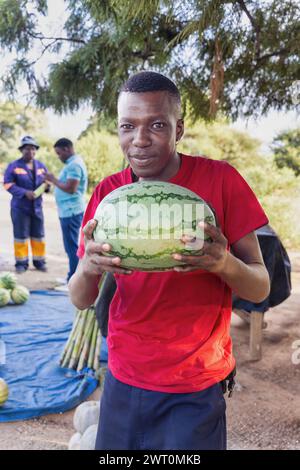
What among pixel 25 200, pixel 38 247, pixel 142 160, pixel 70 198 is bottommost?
pixel 38 247

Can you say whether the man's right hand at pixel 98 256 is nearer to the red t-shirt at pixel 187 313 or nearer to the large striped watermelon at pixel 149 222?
the large striped watermelon at pixel 149 222

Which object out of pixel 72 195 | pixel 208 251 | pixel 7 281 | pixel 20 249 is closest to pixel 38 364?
pixel 7 281

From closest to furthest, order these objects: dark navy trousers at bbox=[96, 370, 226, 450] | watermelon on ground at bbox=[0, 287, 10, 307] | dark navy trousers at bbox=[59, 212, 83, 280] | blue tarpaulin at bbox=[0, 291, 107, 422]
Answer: dark navy trousers at bbox=[96, 370, 226, 450] → blue tarpaulin at bbox=[0, 291, 107, 422] → watermelon on ground at bbox=[0, 287, 10, 307] → dark navy trousers at bbox=[59, 212, 83, 280]

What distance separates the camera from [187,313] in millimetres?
1590

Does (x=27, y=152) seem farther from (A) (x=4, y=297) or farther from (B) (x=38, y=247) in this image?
(A) (x=4, y=297)

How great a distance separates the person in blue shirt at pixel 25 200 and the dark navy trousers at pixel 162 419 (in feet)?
21.3

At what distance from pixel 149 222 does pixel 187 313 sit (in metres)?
0.36

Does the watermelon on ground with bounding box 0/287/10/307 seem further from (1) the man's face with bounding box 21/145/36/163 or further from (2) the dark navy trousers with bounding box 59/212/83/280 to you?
(1) the man's face with bounding box 21/145/36/163

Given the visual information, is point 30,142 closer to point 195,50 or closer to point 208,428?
point 195,50

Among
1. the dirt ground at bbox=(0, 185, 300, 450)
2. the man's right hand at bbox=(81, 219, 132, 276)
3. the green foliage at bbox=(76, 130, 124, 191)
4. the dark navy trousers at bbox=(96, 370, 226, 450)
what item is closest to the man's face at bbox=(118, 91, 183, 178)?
the man's right hand at bbox=(81, 219, 132, 276)

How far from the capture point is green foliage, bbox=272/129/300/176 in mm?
12375

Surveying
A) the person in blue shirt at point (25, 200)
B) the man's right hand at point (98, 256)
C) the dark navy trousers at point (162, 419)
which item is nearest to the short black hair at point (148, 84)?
the man's right hand at point (98, 256)

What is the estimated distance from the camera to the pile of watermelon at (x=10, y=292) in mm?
5921

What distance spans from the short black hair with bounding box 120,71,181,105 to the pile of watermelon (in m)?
4.82
